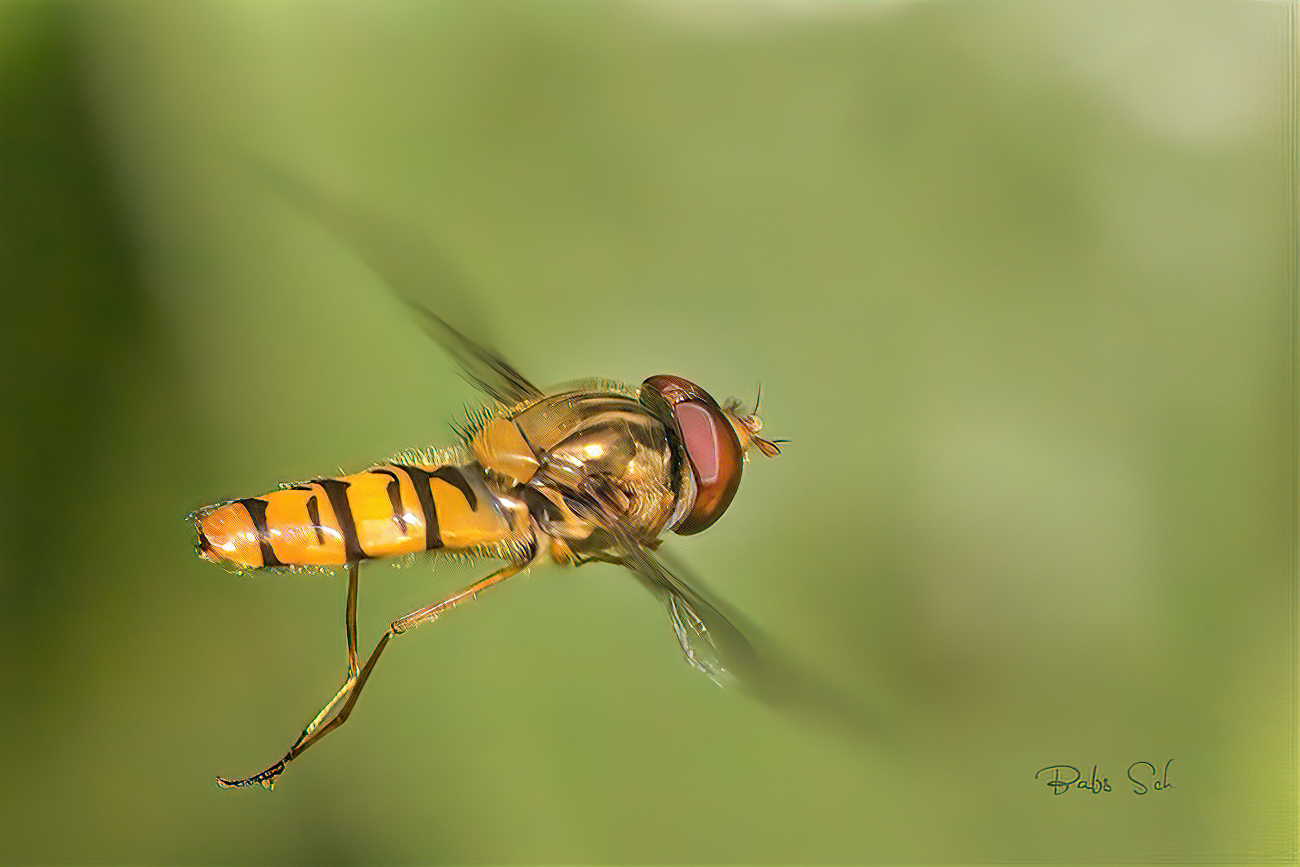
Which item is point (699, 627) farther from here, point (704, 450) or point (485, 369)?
point (485, 369)

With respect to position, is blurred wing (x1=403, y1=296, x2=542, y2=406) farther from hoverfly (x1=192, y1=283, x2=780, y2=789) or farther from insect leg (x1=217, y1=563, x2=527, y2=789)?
insect leg (x1=217, y1=563, x2=527, y2=789)

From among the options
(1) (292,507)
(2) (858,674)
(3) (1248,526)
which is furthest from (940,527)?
(1) (292,507)

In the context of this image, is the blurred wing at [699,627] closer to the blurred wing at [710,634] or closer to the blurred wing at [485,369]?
the blurred wing at [710,634]
